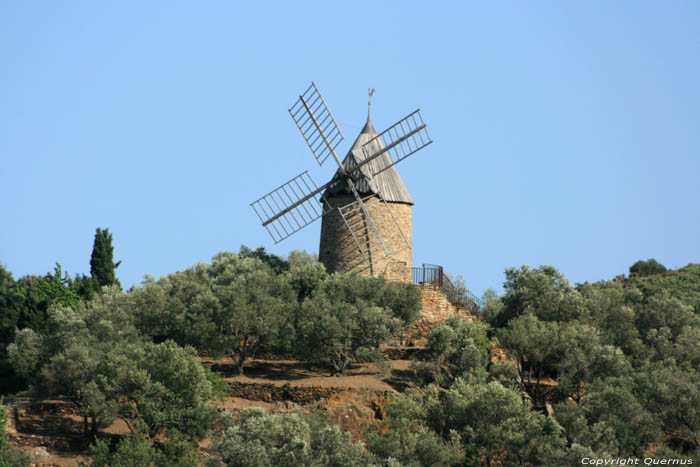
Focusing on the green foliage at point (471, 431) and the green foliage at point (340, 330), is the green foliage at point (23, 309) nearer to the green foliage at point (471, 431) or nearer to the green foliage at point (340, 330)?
the green foliage at point (340, 330)

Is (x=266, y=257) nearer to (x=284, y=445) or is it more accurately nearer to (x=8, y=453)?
(x=8, y=453)

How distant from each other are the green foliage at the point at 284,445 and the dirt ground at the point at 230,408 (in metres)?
3.97

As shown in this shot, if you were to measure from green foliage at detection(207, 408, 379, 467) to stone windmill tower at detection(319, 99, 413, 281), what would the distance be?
15722 mm

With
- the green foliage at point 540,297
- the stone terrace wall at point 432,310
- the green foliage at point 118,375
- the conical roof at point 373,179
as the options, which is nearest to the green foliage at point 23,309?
the green foliage at point 118,375

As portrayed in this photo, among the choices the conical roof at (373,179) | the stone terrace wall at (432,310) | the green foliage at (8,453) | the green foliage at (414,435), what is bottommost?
the green foliage at (8,453)

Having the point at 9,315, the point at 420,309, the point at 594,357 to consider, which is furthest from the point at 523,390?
the point at 9,315

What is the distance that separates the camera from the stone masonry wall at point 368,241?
42.3m

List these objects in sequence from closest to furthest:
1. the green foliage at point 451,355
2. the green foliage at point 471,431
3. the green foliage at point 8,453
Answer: the green foliage at point 471,431, the green foliage at point 8,453, the green foliage at point 451,355

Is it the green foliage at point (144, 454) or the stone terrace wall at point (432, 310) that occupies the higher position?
the stone terrace wall at point (432, 310)

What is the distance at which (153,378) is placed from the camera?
31047 mm

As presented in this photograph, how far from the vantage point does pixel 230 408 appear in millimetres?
32969

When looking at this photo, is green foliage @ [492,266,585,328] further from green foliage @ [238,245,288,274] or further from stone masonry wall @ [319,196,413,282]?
green foliage @ [238,245,288,274]

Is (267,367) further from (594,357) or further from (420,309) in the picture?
(594,357)

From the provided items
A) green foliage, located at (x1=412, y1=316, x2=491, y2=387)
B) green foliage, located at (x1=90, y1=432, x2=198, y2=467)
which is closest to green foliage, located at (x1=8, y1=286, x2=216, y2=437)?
green foliage, located at (x1=90, y1=432, x2=198, y2=467)
